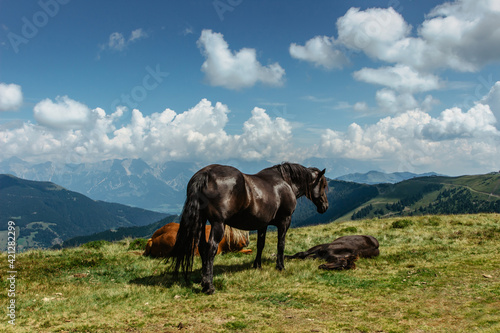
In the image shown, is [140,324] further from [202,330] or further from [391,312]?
[391,312]

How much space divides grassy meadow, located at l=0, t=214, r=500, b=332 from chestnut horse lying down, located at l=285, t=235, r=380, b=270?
444mm

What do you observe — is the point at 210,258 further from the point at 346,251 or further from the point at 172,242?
the point at 346,251

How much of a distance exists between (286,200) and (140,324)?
260 inches

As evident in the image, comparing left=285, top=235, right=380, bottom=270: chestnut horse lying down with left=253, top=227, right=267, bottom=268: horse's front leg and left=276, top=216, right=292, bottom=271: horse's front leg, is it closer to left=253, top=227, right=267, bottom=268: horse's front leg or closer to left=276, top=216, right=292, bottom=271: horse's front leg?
left=276, top=216, right=292, bottom=271: horse's front leg

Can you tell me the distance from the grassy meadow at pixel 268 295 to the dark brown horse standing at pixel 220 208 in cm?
94

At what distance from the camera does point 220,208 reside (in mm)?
8773

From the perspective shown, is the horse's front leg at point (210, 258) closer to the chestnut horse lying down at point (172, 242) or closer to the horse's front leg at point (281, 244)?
the horse's front leg at point (281, 244)

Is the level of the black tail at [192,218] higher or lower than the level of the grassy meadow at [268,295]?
higher

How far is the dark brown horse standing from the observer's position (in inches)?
342

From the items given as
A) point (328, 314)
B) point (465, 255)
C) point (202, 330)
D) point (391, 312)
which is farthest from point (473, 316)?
point (465, 255)

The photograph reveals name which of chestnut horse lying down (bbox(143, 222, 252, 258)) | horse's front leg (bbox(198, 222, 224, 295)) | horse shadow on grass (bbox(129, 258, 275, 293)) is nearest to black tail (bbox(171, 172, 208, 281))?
horse's front leg (bbox(198, 222, 224, 295))

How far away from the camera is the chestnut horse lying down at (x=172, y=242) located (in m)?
13.5

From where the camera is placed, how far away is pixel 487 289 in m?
7.48

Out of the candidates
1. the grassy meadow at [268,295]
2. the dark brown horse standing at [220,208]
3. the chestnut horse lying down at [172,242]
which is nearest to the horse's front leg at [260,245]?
the dark brown horse standing at [220,208]
